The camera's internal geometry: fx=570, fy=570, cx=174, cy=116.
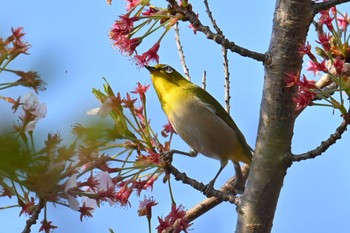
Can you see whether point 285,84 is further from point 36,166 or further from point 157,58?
point 36,166

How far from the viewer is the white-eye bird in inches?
155

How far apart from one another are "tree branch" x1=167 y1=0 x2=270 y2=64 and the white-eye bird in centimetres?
106

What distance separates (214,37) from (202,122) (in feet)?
3.81

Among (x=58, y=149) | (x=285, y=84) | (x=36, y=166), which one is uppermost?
(x=285, y=84)

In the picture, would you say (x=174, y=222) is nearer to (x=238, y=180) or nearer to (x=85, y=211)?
(x=85, y=211)

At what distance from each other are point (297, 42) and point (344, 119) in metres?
0.49

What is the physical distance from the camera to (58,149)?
756mm

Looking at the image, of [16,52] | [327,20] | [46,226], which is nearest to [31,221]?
[46,226]

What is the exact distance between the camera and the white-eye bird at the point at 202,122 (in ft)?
13.0

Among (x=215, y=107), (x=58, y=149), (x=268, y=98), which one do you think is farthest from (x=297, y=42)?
(x=58, y=149)

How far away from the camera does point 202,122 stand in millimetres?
4020

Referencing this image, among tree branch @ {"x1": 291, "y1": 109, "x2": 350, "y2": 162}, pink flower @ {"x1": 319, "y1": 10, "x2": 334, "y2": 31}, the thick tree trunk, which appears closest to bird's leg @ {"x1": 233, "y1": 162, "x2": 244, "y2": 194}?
the thick tree trunk

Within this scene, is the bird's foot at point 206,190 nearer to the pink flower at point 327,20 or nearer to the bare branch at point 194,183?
the bare branch at point 194,183

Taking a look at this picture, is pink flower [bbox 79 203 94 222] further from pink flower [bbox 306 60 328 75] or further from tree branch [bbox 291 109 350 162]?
pink flower [bbox 306 60 328 75]
